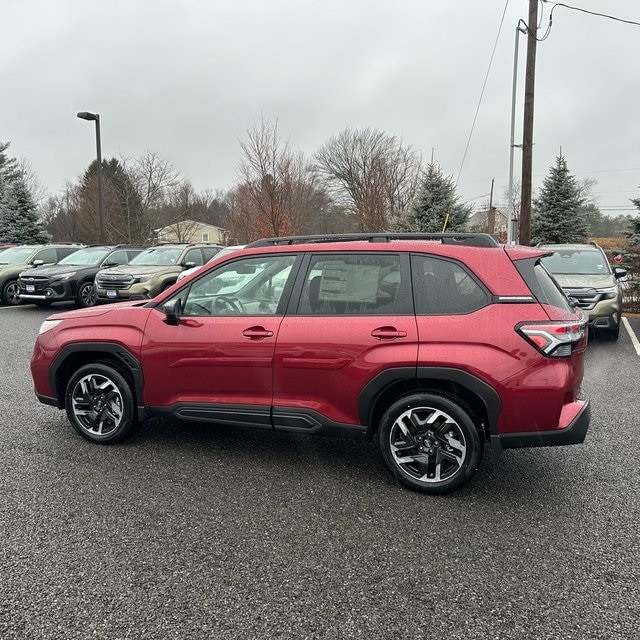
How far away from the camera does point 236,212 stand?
27188mm

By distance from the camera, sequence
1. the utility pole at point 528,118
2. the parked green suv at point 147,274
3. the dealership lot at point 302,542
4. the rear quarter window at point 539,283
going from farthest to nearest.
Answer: the utility pole at point 528,118 → the parked green suv at point 147,274 → the rear quarter window at point 539,283 → the dealership lot at point 302,542

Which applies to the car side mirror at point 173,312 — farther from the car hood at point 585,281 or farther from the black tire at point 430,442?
the car hood at point 585,281

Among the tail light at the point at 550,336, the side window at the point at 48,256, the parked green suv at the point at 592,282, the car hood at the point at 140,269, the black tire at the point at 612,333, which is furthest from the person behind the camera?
the side window at the point at 48,256

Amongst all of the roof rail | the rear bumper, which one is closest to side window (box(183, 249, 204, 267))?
the roof rail

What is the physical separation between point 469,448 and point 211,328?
1.99 metres

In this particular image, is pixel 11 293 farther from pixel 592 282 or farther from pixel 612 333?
pixel 612 333

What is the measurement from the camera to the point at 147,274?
1162 cm

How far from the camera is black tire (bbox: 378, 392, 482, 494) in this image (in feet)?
10.7

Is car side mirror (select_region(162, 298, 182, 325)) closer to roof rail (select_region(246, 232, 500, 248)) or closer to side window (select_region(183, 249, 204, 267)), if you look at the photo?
roof rail (select_region(246, 232, 500, 248))

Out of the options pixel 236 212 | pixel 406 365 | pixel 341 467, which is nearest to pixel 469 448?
pixel 406 365

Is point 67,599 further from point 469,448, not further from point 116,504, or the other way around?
point 469,448

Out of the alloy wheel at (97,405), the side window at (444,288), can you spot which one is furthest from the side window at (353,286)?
the alloy wheel at (97,405)

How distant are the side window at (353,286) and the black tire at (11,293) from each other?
13.0 meters

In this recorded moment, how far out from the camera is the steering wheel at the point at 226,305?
12.8 ft
